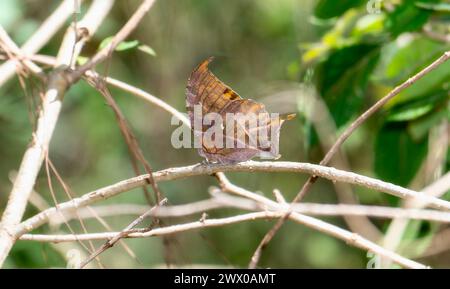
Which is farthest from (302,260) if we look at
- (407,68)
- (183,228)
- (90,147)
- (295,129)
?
(183,228)

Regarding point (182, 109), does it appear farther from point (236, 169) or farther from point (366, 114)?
point (366, 114)

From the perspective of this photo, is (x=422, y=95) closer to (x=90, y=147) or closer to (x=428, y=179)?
(x=428, y=179)

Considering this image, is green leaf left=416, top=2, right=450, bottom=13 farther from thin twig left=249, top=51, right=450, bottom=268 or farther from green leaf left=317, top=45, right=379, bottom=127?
thin twig left=249, top=51, right=450, bottom=268

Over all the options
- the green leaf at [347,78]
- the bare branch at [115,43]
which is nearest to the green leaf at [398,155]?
the green leaf at [347,78]

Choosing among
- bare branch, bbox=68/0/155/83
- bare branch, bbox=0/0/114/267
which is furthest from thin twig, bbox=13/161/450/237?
bare branch, bbox=68/0/155/83

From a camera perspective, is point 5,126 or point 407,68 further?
point 5,126

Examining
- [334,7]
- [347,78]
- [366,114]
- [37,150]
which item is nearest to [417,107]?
[347,78]
